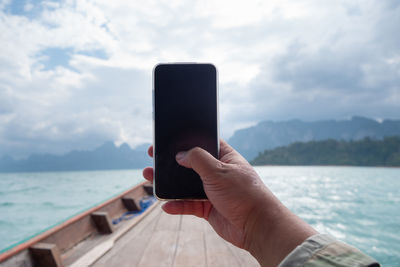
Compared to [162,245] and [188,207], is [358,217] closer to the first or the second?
[162,245]

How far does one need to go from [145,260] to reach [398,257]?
16.2ft

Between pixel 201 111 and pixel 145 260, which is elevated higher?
pixel 201 111

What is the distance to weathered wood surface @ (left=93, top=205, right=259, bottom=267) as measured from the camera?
177cm

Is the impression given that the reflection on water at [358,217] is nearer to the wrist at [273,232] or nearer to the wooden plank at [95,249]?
the wooden plank at [95,249]

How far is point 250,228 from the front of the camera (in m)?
0.79

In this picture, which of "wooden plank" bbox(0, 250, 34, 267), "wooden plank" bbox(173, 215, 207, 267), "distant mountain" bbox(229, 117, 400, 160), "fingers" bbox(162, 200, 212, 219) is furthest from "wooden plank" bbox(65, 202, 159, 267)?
"distant mountain" bbox(229, 117, 400, 160)

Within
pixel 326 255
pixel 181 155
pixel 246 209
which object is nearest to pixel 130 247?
pixel 181 155

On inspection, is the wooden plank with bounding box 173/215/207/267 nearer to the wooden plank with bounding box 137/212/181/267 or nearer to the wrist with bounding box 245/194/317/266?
the wooden plank with bounding box 137/212/181/267

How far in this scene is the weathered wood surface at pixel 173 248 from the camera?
177 cm

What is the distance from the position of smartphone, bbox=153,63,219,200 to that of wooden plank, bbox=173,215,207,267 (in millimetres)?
978

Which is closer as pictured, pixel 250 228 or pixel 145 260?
pixel 250 228

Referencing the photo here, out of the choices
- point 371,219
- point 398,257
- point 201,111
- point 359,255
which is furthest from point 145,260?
point 371,219

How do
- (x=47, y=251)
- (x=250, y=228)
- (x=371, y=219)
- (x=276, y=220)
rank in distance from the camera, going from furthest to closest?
(x=371, y=219) → (x=47, y=251) → (x=250, y=228) → (x=276, y=220)

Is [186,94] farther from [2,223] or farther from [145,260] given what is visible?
[2,223]
